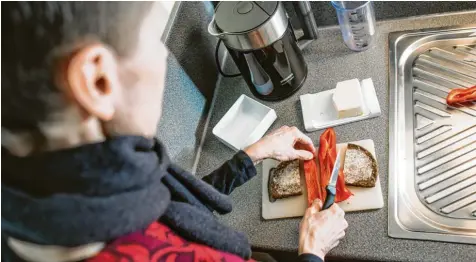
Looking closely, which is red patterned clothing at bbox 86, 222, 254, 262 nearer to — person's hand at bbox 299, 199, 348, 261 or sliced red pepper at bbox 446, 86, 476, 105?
person's hand at bbox 299, 199, 348, 261

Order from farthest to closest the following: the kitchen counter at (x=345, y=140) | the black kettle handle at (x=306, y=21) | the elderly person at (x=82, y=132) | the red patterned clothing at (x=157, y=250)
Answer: the black kettle handle at (x=306, y=21), the kitchen counter at (x=345, y=140), the red patterned clothing at (x=157, y=250), the elderly person at (x=82, y=132)

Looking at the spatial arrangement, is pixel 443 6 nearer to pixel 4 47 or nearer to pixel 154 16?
pixel 154 16

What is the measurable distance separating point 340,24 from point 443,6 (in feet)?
0.73

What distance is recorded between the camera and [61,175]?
0.49 m

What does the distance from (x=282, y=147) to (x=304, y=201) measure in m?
0.11

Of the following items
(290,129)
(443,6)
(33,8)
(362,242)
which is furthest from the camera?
(443,6)

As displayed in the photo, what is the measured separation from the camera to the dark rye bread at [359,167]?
0.91 metres

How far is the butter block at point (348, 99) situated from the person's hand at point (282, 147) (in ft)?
0.32

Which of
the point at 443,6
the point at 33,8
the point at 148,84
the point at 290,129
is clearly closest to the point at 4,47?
the point at 33,8

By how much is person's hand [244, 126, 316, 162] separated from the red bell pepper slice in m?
0.02

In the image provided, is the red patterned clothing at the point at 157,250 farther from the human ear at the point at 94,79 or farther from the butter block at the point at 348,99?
the butter block at the point at 348,99

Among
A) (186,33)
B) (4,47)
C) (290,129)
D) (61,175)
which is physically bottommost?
(290,129)

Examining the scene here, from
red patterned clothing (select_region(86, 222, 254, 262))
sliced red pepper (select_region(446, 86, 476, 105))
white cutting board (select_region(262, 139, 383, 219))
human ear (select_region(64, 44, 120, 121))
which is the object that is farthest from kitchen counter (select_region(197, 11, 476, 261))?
human ear (select_region(64, 44, 120, 121))

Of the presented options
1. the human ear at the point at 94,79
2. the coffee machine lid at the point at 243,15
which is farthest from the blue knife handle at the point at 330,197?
the human ear at the point at 94,79
